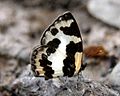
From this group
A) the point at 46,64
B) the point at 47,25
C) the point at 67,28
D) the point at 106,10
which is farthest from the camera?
the point at 47,25

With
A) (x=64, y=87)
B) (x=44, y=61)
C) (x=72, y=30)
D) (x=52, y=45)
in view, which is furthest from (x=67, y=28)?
(x=64, y=87)

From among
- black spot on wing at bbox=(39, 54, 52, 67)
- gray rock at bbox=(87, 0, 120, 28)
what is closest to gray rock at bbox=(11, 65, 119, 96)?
black spot on wing at bbox=(39, 54, 52, 67)

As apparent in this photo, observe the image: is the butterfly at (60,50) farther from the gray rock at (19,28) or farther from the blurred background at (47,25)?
the gray rock at (19,28)

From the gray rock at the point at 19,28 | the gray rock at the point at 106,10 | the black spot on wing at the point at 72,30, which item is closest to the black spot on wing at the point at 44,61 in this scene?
the black spot on wing at the point at 72,30

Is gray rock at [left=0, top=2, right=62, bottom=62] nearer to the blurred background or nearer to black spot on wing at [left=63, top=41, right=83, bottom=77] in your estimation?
the blurred background

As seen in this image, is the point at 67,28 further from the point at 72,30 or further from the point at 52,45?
the point at 52,45

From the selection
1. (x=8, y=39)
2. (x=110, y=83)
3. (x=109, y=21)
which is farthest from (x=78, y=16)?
(x=110, y=83)

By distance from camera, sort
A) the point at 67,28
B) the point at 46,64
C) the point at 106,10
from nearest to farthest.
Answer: the point at 67,28 < the point at 46,64 < the point at 106,10
